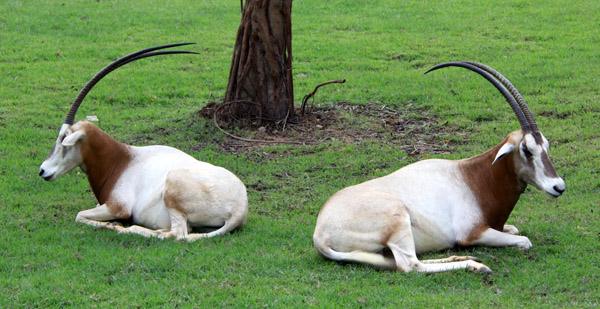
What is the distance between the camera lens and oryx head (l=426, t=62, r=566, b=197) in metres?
7.94

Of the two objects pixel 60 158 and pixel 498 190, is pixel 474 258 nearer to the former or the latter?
pixel 498 190

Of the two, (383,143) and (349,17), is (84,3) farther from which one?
(383,143)

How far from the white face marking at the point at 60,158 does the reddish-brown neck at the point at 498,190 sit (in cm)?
377

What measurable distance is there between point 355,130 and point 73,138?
439 centimetres

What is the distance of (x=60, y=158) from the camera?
9438 mm

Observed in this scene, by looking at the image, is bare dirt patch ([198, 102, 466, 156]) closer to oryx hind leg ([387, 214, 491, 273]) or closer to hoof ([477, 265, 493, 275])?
oryx hind leg ([387, 214, 491, 273])

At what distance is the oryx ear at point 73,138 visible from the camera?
30.5ft

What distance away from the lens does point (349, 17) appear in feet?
64.0

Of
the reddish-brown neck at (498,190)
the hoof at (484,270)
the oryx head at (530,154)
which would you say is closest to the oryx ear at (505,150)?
the oryx head at (530,154)

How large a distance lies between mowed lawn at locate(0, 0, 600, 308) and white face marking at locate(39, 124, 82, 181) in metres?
0.47

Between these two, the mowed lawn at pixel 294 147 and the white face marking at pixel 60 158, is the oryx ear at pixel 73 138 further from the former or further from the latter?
the mowed lawn at pixel 294 147

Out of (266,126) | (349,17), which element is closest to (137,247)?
(266,126)

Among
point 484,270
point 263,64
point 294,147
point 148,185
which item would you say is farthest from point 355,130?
point 484,270

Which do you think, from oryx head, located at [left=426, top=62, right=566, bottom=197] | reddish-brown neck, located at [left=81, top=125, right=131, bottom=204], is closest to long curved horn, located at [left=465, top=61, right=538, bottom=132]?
oryx head, located at [left=426, top=62, right=566, bottom=197]
